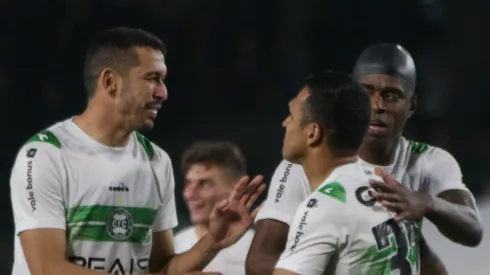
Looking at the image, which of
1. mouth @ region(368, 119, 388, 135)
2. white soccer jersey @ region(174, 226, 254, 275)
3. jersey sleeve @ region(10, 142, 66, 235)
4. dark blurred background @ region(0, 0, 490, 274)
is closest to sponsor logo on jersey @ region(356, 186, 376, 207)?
mouth @ region(368, 119, 388, 135)

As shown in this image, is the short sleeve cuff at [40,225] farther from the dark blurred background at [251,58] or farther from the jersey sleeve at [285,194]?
the dark blurred background at [251,58]

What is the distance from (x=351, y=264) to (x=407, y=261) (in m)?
0.21

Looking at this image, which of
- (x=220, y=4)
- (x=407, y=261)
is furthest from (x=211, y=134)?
(x=407, y=261)

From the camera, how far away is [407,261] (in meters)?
3.14

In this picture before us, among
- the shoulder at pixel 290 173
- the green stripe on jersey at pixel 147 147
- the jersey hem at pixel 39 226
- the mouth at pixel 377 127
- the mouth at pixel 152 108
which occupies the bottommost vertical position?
the jersey hem at pixel 39 226

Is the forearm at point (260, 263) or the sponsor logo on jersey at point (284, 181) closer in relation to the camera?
the forearm at point (260, 263)

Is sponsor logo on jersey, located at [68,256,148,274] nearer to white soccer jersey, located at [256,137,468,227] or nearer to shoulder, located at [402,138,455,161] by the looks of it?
white soccer jersey, located at [256,137,468,227]

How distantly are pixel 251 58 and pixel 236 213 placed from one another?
130 inches

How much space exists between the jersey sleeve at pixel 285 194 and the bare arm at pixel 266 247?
2cm

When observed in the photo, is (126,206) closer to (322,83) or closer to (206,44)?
(322,83)

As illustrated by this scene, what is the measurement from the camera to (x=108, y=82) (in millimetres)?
3500

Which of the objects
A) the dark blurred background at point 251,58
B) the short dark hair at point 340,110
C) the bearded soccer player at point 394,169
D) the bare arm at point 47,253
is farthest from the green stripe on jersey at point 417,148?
the dark blurred background at point 251,58

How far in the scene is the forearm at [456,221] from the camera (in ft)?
11.5

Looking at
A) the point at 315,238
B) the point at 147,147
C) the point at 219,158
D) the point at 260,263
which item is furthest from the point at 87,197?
the point at 219,158
